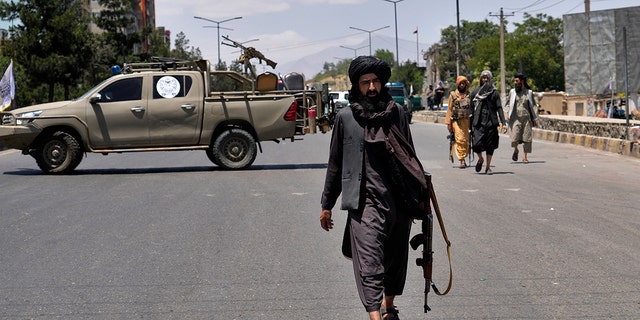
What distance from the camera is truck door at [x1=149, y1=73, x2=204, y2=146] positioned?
17062mm

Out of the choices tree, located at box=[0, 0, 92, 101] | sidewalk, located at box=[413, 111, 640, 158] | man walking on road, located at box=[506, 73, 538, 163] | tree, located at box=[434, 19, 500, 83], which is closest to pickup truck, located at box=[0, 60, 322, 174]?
man walking on road, located at box=[506, 73, 538, 163]

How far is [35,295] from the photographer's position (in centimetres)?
659

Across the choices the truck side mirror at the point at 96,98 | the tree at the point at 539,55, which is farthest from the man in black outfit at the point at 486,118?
the tree at the point at 539,55

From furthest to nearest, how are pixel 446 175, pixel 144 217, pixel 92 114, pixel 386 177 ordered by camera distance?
pixel 92 114
pixel 446 175
pixel 144 217
pixel 386 177

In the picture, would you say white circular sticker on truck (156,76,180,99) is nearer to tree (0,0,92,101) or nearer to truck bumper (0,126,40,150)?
truck bumper (0,126,40,150)

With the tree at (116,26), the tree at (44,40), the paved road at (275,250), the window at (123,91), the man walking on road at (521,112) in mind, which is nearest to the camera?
the paved road at (275,250)

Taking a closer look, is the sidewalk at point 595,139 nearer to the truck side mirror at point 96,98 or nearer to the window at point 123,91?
the window at point 123,91

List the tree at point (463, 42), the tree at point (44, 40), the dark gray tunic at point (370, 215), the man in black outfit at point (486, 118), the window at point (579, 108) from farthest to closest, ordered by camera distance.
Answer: the tree at point (463, 42) → the window at point (579, 108) → the tree at point (44, 40) → the man in black outfit at point (486, 118) → the dark gray tunic at point (370, 215)

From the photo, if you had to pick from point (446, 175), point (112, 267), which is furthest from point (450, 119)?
point (112, 267)

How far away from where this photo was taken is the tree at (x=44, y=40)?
50094mm

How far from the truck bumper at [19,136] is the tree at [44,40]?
114ft

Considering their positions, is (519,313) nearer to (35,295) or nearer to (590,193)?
(35,295)

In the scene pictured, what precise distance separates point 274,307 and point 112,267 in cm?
200

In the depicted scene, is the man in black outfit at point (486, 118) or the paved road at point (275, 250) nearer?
the paved road at point (275, 250)
